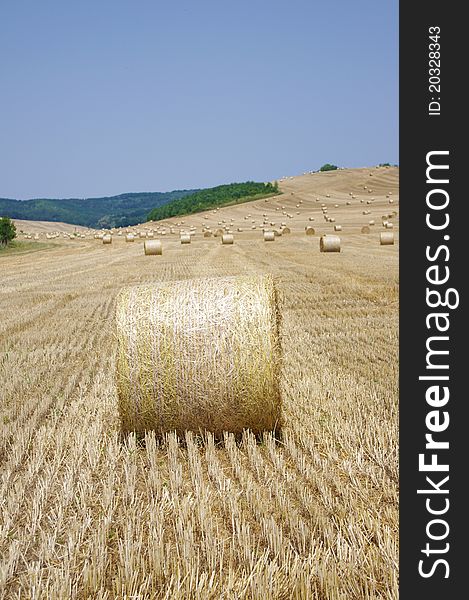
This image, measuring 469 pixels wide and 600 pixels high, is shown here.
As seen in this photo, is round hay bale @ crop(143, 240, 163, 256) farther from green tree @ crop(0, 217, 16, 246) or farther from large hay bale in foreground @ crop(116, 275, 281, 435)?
green tree @ crop(0, 217, 16, 246)

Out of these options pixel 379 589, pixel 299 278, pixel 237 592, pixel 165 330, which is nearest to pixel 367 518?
pixel 379 589

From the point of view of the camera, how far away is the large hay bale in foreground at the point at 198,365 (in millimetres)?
4930

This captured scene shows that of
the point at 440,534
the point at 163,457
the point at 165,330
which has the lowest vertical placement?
the point at 163,457

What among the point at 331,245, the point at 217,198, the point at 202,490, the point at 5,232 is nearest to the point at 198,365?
the point at 202,490

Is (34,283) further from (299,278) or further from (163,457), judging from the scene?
(163,457)

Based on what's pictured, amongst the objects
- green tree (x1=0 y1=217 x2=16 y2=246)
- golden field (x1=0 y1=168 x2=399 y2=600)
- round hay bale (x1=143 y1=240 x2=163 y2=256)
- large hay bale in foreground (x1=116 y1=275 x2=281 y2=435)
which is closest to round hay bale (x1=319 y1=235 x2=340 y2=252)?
round hay bale (x1=143 y1=240 x2=163 y2=256)

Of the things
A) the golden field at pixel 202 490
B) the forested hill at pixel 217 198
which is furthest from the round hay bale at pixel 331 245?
the forested hill at pixel 217 198

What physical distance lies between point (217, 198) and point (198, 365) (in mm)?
92194

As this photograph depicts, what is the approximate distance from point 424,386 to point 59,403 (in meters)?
4.52

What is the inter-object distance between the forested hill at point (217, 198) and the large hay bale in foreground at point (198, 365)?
258ft

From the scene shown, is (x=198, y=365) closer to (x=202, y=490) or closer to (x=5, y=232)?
(x=202, y=490)

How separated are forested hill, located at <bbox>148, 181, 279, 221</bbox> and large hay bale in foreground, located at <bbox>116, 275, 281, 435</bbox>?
3092 inches

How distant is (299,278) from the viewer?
668 inches

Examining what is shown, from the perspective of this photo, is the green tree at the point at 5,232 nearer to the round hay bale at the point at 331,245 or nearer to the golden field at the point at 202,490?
the round hay bale at the point at 331,245
